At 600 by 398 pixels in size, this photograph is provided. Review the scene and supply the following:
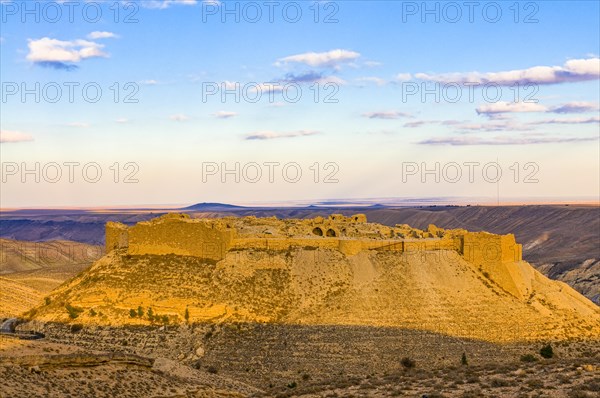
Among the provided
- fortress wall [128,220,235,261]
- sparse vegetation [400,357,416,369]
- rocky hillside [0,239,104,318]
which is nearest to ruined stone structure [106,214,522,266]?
fortress wall [128,220,235,261]

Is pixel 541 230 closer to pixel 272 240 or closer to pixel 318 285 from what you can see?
pixel 272 240

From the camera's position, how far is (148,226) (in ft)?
135

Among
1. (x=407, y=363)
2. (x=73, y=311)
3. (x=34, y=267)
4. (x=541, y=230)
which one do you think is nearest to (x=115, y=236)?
(x=73, y=311)

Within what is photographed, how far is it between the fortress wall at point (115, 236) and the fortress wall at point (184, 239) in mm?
2069

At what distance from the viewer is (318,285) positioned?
128 feet

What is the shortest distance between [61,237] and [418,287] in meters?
160

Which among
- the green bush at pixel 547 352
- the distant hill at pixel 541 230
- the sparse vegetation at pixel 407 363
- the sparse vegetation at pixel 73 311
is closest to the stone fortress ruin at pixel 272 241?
the sparse vegetation at pixel 73 311

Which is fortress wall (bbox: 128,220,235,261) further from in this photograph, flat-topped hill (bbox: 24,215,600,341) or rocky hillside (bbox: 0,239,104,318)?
rocky hillside (bbox: 0,239,104,318)

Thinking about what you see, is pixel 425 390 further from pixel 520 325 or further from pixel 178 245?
pixel 178 245

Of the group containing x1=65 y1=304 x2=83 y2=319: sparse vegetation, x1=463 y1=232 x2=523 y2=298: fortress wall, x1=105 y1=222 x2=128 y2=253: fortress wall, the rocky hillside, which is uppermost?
x1=105 y1=222 x2=128 y2=253: fortress wall

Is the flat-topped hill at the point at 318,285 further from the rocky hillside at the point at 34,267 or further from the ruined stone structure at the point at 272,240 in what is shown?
the rocky hillside at the point at 34,267

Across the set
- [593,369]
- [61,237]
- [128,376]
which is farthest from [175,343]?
[61,237]

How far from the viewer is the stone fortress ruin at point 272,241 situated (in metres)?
40.5

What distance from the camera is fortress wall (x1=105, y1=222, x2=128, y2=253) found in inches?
1702
